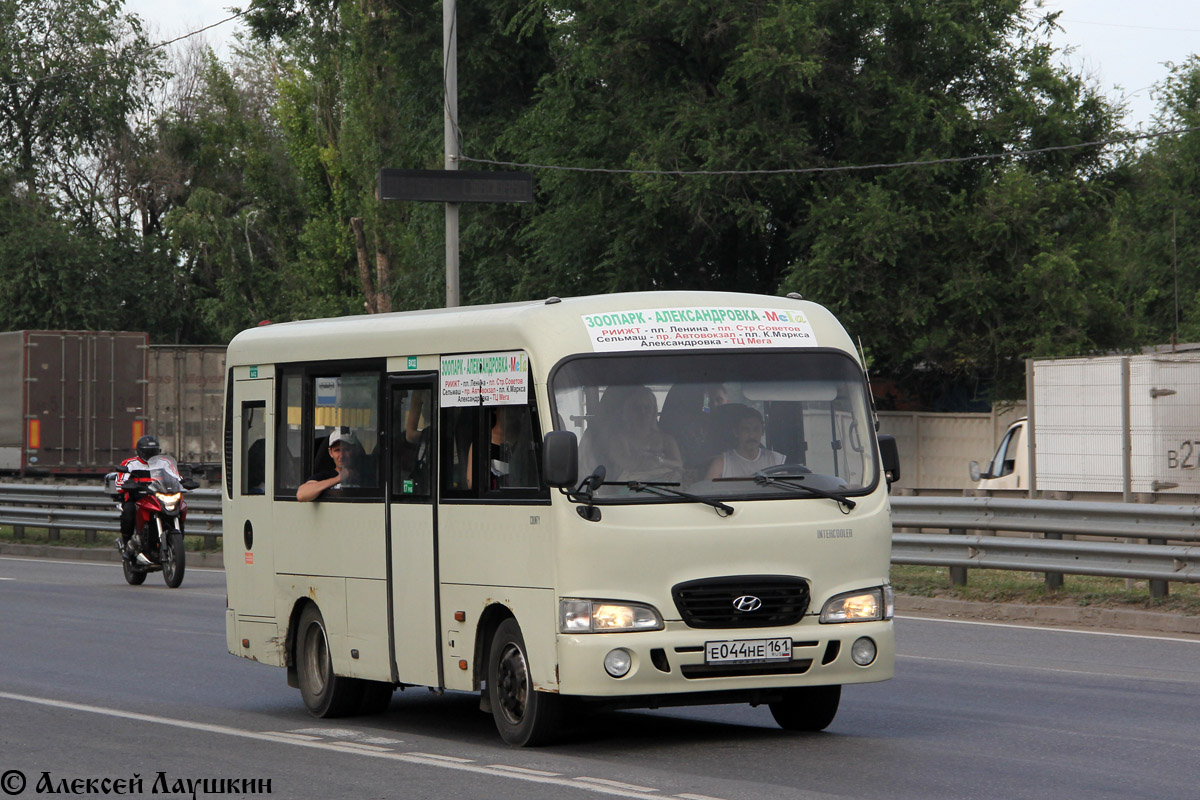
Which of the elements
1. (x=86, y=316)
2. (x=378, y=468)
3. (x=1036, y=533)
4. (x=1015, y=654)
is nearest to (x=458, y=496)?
(x=378, y=468)

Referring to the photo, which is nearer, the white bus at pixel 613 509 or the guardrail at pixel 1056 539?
the white bus at pixel 613 509

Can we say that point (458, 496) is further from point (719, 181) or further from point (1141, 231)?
point (1141, 231)

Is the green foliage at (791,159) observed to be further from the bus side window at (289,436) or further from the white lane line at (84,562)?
the bus side window at (289,436)

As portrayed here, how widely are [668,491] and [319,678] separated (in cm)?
314

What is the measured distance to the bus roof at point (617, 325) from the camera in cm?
912

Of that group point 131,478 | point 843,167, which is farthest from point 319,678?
→ point 843,167

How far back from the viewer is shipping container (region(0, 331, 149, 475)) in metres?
32.9

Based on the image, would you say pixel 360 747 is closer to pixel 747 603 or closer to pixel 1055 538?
pixel 747 603

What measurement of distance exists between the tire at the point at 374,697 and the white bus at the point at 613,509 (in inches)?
12.7

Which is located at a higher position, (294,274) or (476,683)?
(294,274)

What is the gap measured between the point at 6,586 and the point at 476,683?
46.3 feet

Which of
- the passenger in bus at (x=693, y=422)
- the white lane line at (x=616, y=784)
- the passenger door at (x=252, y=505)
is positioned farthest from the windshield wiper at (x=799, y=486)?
the passenger door at (x=252, y=505)

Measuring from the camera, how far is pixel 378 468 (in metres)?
10.2

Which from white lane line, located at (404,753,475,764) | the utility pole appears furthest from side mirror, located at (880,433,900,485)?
the utility pole
